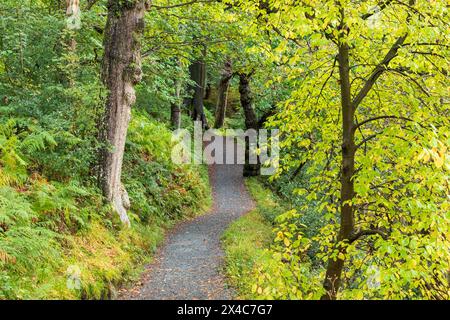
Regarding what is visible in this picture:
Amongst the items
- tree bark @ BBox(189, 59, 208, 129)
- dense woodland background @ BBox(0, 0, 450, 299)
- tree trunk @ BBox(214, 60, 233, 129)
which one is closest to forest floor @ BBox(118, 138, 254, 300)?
dense woodland background @ BBox(0, 0, 450, 299)

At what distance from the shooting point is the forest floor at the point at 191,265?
25.4 ft

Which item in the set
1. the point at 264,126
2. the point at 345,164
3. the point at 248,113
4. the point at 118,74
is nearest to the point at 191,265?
the point at 264,126

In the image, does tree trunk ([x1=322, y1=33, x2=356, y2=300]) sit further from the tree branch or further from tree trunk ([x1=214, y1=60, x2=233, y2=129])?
tree trunk ([x1=214, y1=60, x2=233, y2=129])

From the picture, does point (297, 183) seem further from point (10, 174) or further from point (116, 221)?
point (10, 174)

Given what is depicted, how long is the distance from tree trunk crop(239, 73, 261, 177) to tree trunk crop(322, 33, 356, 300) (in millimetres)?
11962

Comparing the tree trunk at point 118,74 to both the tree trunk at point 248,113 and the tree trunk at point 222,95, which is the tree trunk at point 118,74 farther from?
the tree trunk at point 222,95

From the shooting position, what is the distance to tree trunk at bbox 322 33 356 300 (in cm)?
590

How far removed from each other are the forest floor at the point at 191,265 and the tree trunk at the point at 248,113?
15.9 ft

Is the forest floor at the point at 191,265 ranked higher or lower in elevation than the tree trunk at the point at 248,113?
lower

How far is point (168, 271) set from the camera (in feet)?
29.3

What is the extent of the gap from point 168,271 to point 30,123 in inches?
166

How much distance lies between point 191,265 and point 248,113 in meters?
11.5

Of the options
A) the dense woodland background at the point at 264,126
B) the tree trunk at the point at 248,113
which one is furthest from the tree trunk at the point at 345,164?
the tree trunk at the point at 248,113
